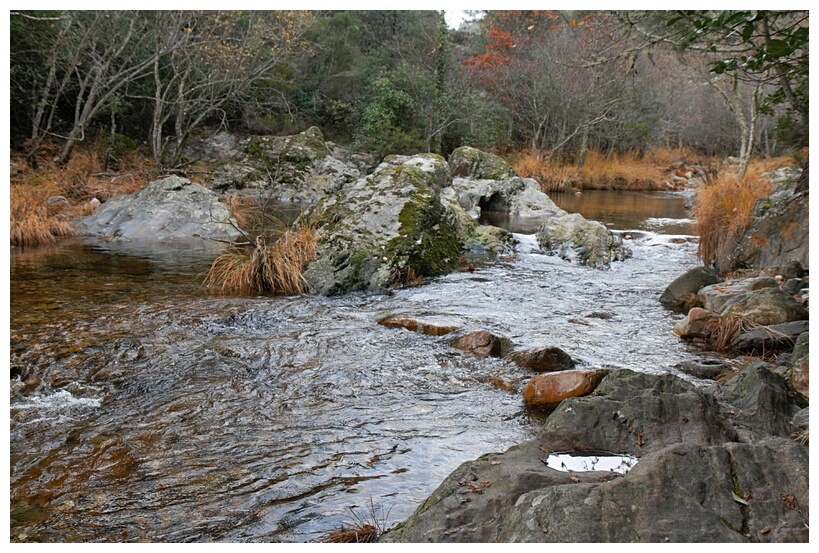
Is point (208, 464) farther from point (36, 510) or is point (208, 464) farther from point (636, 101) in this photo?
point (636, 101)

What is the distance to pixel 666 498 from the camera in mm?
2352

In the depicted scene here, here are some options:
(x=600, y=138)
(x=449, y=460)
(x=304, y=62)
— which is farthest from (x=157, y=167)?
(x=600, y=138)

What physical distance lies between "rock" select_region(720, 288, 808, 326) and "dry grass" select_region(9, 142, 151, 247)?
10760 millimetres

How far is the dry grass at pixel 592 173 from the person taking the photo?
2306cm

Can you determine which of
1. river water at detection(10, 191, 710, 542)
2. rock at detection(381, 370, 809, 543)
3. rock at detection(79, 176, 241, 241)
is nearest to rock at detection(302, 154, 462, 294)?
river water at detection(10, 191, 710, 542)

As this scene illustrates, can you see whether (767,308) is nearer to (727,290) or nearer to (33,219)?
(727,290)

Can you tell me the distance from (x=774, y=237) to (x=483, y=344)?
16.2 feet

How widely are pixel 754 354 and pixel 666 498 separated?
418 cm

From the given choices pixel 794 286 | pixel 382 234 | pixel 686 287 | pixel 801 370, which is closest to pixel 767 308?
pixel 794 286

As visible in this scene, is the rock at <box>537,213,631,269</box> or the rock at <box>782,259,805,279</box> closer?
the rock at <box>782,259,805,279</box>

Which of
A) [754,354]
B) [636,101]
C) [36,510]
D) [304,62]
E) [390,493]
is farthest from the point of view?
[636,101]

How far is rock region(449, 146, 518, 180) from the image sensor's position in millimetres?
17953

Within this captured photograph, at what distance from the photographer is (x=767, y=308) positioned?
21.0 feet

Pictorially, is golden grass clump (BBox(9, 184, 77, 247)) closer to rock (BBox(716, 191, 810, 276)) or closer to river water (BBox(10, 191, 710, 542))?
river water (BBox(10, 191, 710, 542))
